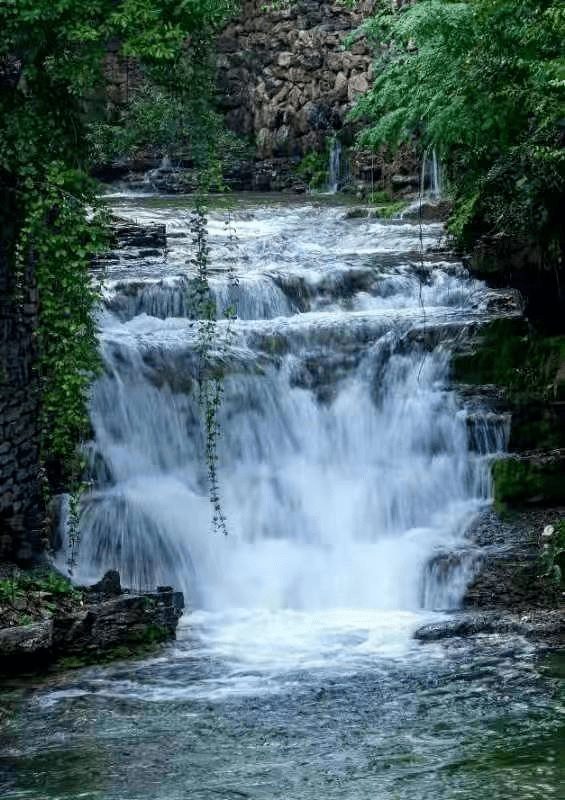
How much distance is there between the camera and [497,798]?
8.10 meters

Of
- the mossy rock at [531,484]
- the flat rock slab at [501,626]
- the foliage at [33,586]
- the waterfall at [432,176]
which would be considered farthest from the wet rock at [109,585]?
the waterfall at [432,176]

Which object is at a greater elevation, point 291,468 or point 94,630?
point 291,468

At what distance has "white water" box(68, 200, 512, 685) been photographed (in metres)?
13.3

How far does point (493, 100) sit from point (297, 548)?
5.11 m

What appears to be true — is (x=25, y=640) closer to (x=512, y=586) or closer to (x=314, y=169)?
(x=512, y=586)

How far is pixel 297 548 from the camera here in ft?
46.9

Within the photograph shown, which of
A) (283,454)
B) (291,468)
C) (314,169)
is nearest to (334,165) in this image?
(314,169)

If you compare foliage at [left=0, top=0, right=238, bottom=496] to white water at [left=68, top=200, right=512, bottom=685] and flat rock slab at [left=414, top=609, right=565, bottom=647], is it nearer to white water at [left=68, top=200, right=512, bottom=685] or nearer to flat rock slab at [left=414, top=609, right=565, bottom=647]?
white water at [left=68, top=200, right=512, bottom=685]

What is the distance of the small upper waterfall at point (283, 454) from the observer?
45.0ft

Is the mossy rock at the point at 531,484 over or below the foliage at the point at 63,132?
below

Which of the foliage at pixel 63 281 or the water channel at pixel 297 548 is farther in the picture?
the foliage at pixel 63 281

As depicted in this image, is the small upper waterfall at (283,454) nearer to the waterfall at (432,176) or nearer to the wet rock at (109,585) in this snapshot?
the wet rock at (109,585)

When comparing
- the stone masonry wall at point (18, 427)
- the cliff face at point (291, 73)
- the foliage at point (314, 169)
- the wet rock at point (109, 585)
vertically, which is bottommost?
the wet rock at point (109, 585)

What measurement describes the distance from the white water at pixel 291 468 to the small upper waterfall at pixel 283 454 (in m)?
0.02
